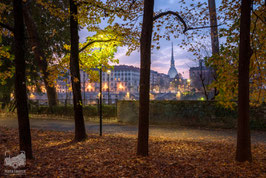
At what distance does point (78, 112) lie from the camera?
9.55 meters

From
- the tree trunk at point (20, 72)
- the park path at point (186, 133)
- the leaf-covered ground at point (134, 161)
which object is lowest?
the park path at point (186, 133)

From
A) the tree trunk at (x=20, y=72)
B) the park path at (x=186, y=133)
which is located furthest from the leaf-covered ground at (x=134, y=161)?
the park path at (x=186, y=133)

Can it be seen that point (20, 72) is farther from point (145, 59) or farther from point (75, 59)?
point (145, 59)

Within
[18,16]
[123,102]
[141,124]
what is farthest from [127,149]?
[123,102]

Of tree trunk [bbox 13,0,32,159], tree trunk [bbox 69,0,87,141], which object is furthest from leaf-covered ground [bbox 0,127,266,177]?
tree trunk [bbox 69,0,87,141]

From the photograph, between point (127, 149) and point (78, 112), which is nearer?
point (127, 149)

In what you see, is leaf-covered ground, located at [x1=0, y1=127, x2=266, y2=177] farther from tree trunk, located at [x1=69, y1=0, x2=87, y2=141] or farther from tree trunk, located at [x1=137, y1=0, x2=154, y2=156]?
tree trunk, located at [x1=69, y1=0, x2=87, y2=141]

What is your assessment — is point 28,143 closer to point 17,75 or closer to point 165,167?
point 17,75

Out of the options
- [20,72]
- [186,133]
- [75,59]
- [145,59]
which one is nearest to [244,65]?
[145,59]

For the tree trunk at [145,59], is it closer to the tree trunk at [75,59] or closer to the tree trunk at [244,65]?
the tree trunk at [244,65]

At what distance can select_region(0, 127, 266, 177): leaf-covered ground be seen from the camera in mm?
5590

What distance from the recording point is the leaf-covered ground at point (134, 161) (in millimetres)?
5590

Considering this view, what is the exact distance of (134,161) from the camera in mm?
6449

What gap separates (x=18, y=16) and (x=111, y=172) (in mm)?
5075
